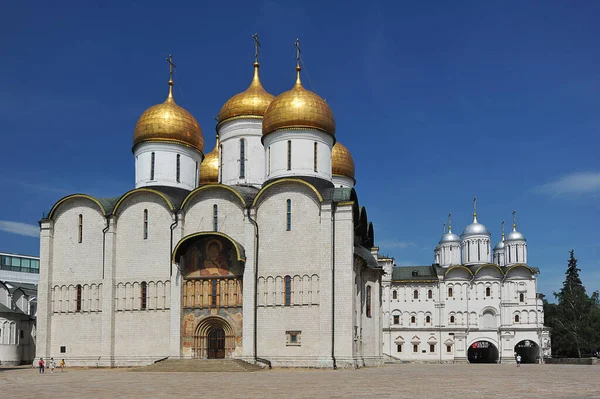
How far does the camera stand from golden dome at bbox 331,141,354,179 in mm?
40406

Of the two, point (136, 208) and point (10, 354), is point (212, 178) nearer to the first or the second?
point (136, 208)

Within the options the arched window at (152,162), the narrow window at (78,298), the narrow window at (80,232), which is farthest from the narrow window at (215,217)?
the narrow window at (78,298)

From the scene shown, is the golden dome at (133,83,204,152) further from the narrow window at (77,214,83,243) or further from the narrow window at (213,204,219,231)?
the narrow window at (213,204,219,231)

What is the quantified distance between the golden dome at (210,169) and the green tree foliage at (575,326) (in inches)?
1238

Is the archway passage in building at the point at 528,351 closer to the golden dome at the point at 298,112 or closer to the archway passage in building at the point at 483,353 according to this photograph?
the archway passage in building at the point at 483,353

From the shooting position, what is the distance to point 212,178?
39125mm

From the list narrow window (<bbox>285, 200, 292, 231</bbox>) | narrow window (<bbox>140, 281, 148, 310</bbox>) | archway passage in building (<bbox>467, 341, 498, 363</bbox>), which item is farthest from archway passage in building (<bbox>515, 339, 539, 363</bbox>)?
narrow window (<bbox>140, 281, 148, 310</bbox>)

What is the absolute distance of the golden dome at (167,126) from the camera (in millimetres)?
34531

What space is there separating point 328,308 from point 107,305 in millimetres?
10846

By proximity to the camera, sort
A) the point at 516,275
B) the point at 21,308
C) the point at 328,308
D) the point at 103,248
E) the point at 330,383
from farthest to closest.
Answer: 1. the point at 516,275
2. the point at 21,308
3. the point at 103,248
4. the point at 328,308
5. the point at 330,383

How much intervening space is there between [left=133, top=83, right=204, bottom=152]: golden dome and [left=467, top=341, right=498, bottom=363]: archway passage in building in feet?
108

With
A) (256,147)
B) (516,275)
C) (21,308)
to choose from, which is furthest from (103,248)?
(516,275)

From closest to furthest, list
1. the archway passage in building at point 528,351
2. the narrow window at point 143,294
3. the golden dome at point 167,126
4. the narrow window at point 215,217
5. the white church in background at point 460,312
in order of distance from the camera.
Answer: the narrow window at point 215,217 → the narrow window at point 143,294 → the golden dome at point 167,126 → the white church in background at point 460,312 → the archway passage in building at point 528,351

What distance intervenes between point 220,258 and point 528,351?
34077 millimetres
